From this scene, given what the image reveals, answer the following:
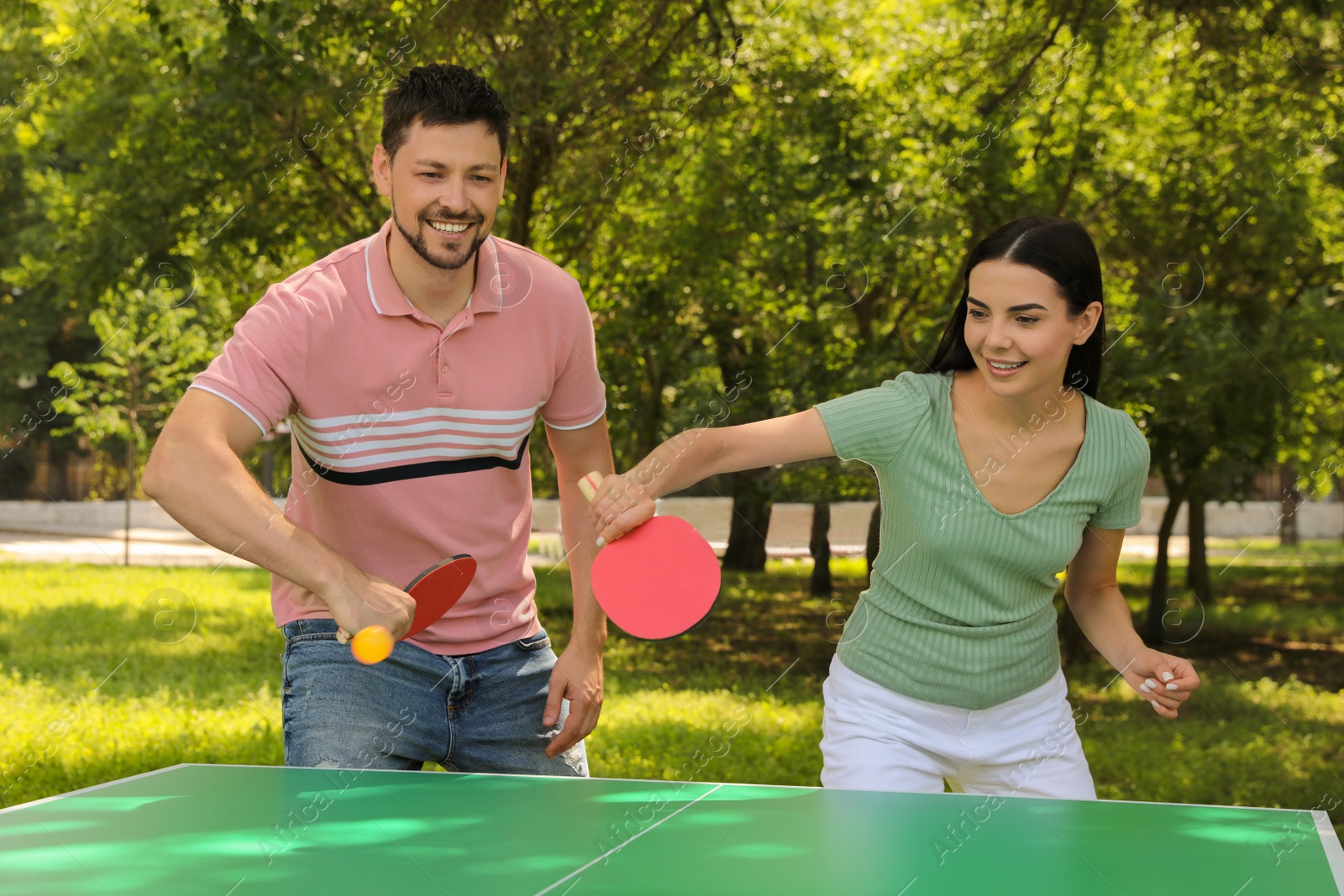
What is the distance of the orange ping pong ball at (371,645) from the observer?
2.31 m

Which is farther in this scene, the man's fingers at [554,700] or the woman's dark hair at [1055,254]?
the man's fingers at [554,700]

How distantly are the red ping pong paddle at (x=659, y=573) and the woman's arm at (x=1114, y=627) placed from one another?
3.09 ft

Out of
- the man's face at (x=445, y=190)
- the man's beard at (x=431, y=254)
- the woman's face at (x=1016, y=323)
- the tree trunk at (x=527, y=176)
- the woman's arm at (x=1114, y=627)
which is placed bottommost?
the woman's arm at (x=1114, y=627)

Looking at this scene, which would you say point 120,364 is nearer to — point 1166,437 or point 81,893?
point 1166,437

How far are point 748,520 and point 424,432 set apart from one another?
8.85 metres

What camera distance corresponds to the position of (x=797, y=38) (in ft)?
34.0

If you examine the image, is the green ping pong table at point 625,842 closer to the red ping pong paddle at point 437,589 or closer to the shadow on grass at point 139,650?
the red ping pong paddle at point 437,589

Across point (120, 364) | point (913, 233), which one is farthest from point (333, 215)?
point (120, 364)

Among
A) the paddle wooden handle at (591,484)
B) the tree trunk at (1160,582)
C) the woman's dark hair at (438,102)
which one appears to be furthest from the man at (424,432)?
the tree trunk at (1160,582)

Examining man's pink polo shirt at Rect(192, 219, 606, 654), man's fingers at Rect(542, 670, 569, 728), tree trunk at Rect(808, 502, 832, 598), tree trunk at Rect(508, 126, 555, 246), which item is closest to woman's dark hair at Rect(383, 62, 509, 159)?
man's pink polo shirt at Rect(192, 219, 606, 654)

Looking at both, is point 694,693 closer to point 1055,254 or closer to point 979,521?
point 979,521

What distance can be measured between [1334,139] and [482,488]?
910 cm

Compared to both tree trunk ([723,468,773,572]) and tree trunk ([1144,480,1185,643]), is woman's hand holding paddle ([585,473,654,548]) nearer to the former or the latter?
tree trunk ([723,468,773,572])

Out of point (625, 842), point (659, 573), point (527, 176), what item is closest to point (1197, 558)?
point (527, 176)
